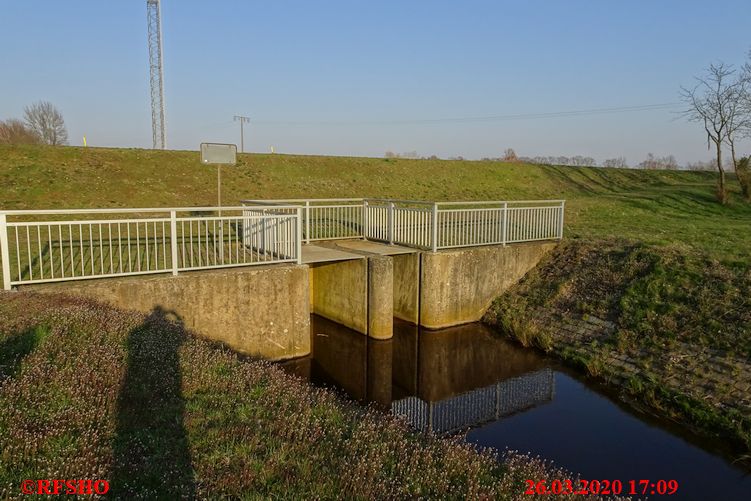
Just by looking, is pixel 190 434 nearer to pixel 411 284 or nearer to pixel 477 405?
pixel 477 405

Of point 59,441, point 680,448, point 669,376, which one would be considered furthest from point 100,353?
point 669,376

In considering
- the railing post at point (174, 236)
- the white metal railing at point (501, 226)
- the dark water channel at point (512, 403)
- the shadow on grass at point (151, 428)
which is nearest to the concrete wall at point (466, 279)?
A: the white metal railing at point (501, 226)

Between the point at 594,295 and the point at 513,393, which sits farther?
the point at 594,295

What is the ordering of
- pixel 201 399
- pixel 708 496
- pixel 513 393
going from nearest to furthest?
pixel 201 399 → pixel 708 496 → pixel 513 393

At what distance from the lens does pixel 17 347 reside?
5188mm

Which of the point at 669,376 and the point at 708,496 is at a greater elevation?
the point at 669,376

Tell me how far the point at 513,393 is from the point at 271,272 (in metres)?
4.83

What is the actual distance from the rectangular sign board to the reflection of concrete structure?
4298 millimetres

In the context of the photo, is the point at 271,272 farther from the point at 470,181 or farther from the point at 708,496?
the point at 470,181

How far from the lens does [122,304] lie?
26.4ft

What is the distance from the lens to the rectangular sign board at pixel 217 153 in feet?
34.9

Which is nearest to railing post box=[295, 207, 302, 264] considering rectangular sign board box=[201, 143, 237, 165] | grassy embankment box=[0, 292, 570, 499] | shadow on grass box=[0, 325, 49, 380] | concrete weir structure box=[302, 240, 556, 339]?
concrete weir structure box=[302, 240, 556, 339]

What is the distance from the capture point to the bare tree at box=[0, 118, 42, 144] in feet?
116

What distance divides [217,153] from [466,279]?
6303 millimetres
